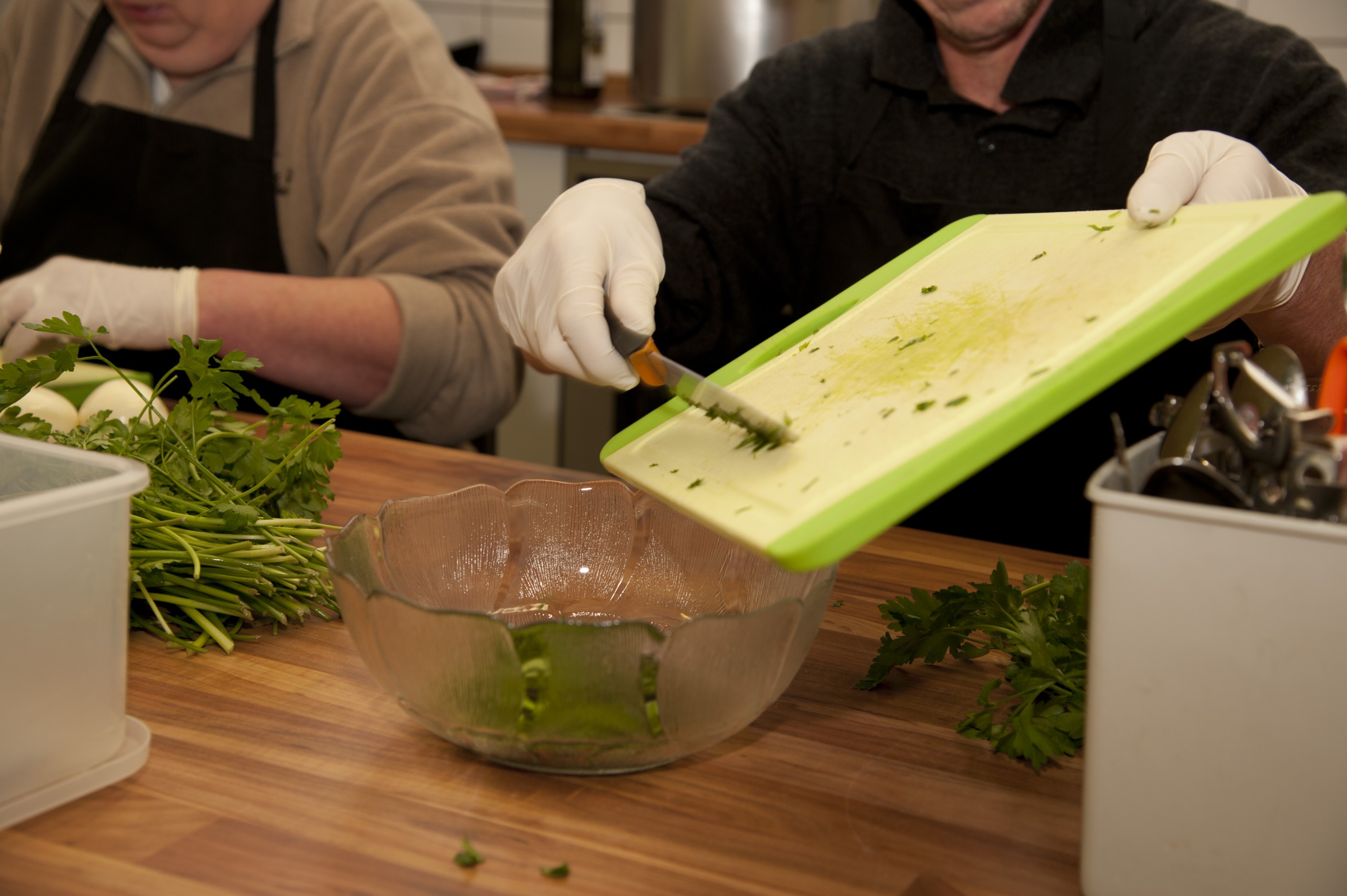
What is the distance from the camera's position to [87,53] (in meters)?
1.99

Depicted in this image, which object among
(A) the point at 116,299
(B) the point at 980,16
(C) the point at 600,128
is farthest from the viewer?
(C) the point at 600,128

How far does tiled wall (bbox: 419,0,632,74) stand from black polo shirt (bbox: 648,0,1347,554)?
1978mm

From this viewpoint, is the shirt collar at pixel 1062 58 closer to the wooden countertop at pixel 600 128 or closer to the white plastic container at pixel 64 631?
the wooden countertop at pixel 600 128

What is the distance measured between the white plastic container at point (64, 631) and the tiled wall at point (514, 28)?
3215 mm

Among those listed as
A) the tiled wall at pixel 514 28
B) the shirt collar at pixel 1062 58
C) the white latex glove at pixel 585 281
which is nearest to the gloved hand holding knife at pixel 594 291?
the white latex glove at pixel 585 281

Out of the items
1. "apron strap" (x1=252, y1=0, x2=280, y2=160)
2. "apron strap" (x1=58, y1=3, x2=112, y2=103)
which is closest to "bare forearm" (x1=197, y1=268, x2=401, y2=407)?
"apron strap" (x1=252, y1=0, x2=280, y2=160)

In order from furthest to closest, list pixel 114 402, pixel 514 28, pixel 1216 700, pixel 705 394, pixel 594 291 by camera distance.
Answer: pixel 514 28 → pixel 114 402 → pixel 594 291 → pixel 705 394 → pixel 1216 700

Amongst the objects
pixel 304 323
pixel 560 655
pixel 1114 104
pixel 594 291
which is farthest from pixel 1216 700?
pixel 304 323

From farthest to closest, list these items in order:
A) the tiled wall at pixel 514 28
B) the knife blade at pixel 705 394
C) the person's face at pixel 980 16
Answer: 1. the tiled wall at pixel 514 28
2. the person's face at pixel 980 16
3. the knife blade at pixel 705 394

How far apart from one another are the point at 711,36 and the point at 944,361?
7.40ft

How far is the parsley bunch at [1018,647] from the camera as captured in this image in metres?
0.70

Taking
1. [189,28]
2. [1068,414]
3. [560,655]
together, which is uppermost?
[189,28]

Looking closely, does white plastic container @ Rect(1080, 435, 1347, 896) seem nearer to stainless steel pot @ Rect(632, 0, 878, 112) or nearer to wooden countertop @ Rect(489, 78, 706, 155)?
wooden countertop @ Rect(489, 78, 706, 155)

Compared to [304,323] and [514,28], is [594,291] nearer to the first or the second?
[304,323]
